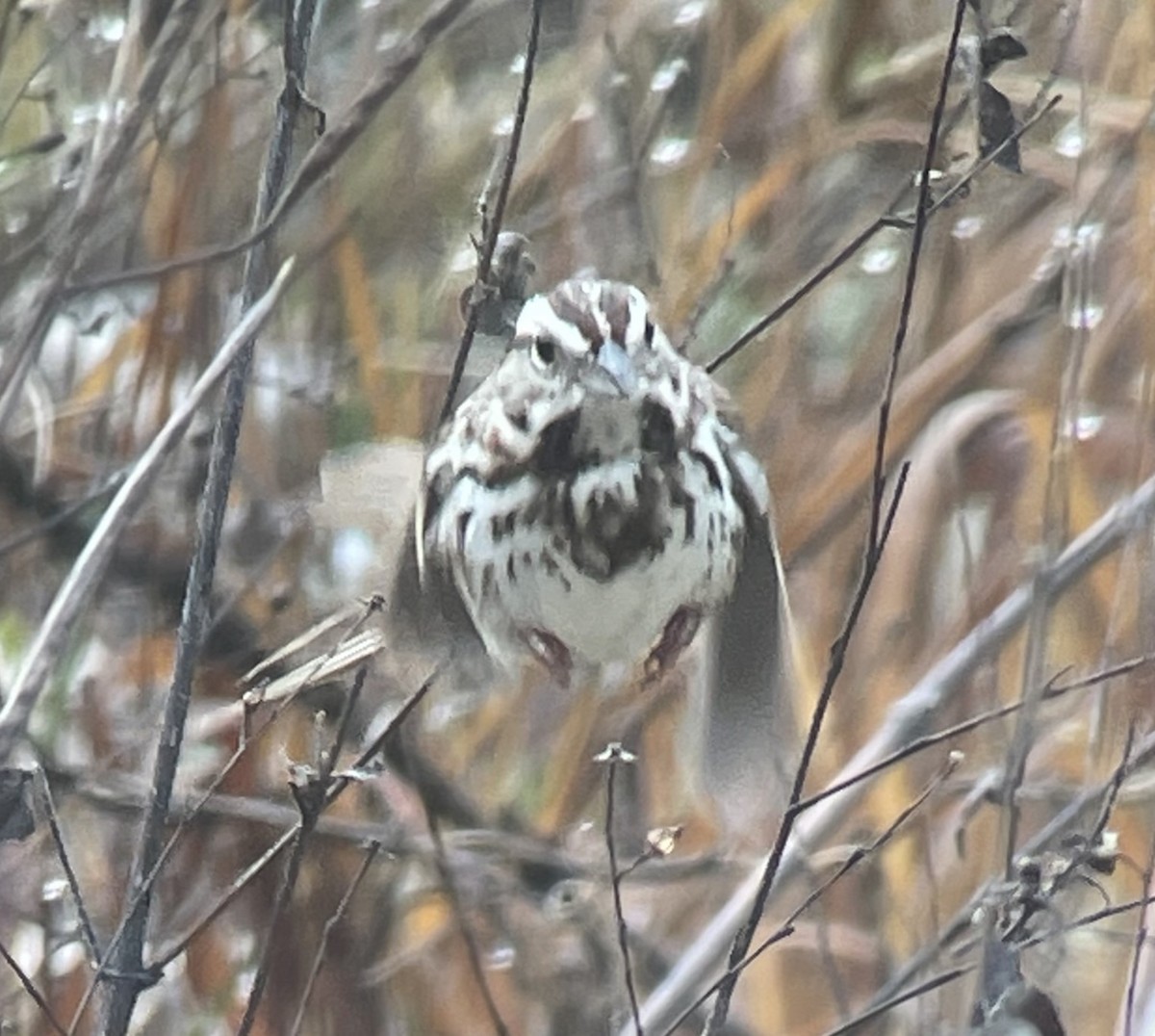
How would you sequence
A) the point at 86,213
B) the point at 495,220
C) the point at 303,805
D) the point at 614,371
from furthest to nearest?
the point at 614,371, the point at 495,220, the point at 303,805, the point at 86,213

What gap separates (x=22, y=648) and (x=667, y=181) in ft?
3.03

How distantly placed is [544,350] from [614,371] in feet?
0.20

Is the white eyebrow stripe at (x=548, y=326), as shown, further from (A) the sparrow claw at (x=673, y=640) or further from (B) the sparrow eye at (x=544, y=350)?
(A) the sparrow claw at (x=673, y=640)

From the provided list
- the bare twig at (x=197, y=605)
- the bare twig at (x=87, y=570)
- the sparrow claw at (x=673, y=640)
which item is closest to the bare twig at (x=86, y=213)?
the bare twig at (x=87, y=570)

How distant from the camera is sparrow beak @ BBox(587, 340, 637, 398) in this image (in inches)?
55.6

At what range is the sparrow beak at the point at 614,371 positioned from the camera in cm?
141

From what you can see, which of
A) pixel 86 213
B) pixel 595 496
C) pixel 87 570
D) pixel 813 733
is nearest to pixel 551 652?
pixel 595 496

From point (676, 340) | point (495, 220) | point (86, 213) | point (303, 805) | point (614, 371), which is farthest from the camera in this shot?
point (676, 340)

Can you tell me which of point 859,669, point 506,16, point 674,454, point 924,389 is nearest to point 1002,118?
point 674,454

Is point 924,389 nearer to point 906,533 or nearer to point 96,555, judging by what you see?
point 906,533

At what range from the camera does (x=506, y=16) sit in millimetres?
2777

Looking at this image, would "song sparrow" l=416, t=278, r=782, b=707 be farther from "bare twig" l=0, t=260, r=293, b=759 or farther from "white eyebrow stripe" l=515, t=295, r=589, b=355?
"bare twig" l=0, t=260, r=293, b=759

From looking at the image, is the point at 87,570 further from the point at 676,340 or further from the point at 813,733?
the point at 676,340

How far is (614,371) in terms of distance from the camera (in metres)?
1.41
